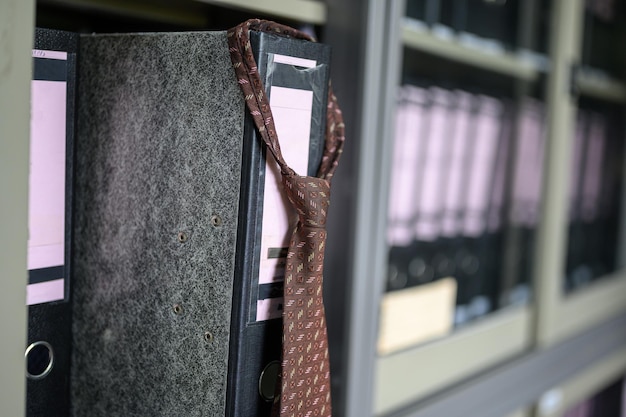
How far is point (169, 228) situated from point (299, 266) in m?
0.11

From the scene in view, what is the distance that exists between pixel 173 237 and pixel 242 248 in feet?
0.24

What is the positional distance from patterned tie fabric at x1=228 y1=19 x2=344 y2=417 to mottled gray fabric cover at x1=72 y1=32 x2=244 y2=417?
2cm

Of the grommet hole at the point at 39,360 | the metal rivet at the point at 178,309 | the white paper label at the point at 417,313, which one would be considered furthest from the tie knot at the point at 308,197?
the white paper label at the point at 417,313

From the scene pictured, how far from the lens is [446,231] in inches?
48.6

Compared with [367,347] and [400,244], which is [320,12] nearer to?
[367,347]

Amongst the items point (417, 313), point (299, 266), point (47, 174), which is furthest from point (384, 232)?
point (417, 313)

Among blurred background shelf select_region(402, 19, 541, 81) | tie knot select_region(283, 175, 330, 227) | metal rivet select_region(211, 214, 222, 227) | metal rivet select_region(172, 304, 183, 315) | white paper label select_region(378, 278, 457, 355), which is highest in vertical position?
blurred background shelf select_region(402, 19, 541, 81)

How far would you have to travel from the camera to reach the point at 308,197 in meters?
0.51

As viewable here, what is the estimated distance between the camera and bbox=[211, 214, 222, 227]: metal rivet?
1.71ft

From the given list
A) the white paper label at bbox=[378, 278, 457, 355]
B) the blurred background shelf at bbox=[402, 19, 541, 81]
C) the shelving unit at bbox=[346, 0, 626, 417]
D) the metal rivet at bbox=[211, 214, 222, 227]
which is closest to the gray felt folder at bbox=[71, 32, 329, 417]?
the metal rivet at bbox=[211, 214, 222, 227]

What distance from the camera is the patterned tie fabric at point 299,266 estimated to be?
1.63ft

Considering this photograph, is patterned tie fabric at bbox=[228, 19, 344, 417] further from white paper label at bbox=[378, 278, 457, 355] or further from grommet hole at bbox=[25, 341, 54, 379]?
white paper label at bbox=[378, 278, 457, 355]

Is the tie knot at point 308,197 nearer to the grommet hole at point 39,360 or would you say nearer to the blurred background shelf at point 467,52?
the grommet hole at point 39,360

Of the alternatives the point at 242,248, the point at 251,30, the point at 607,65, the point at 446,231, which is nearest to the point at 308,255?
the point at 242,248
